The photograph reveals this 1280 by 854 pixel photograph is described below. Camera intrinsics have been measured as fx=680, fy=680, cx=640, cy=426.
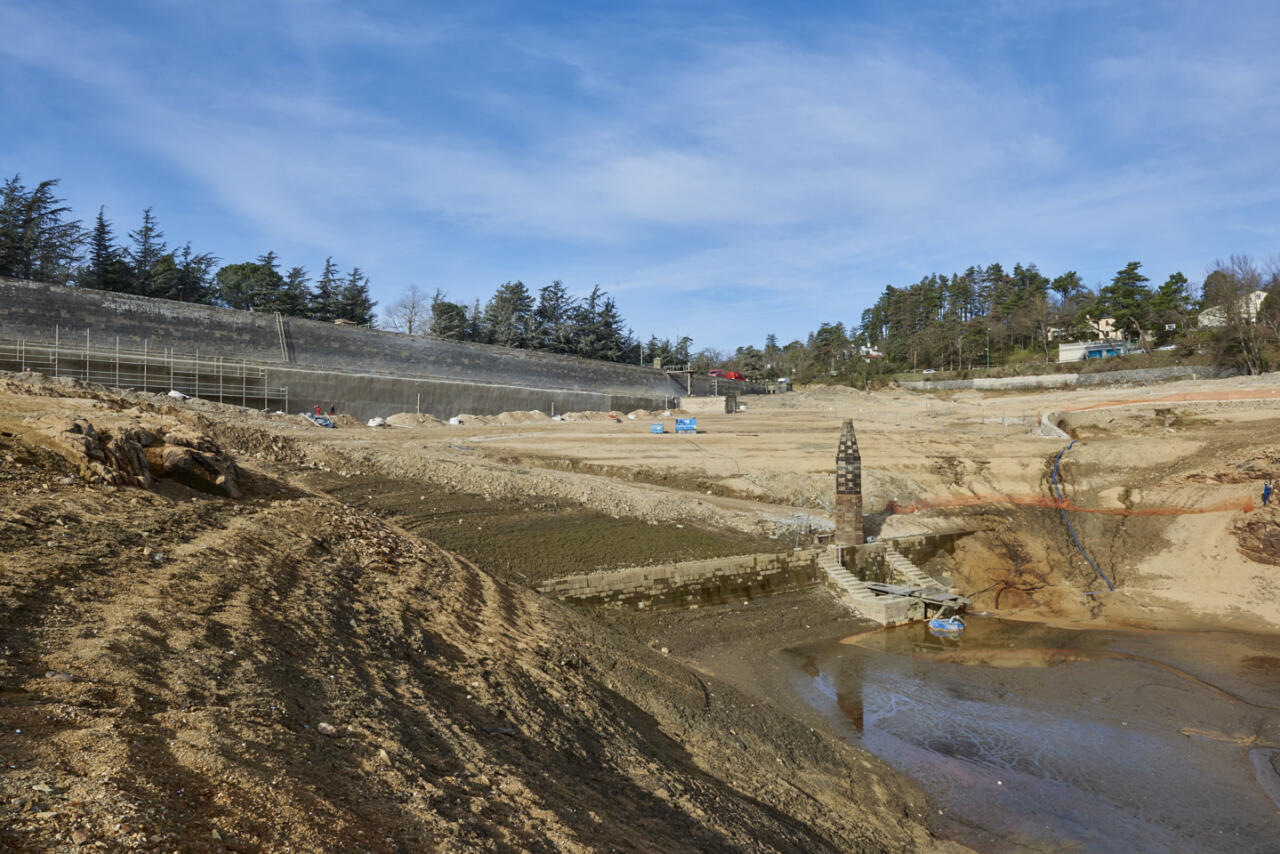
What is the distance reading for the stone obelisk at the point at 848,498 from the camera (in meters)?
18.8

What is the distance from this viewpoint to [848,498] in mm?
18906

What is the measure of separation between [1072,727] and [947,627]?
4.96 m

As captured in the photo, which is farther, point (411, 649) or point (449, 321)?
point (449, 321)

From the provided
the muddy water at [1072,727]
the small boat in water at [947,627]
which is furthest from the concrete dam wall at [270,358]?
the small boat in water at [947,627]

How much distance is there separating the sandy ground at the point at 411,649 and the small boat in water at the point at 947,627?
2.13m

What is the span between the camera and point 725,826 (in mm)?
6316

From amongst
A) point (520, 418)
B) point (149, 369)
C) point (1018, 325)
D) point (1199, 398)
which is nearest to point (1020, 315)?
point (1018, 325)

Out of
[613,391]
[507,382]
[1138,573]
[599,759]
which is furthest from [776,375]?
[599,759]

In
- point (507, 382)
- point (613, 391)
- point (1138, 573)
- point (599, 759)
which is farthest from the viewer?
point (613, 391)

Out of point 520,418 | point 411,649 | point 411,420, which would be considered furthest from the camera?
point 520,418

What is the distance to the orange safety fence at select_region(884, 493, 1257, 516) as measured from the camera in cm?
2030

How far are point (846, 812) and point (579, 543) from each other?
976cm

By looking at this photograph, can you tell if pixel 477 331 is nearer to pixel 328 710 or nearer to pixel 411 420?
pixel 411 420

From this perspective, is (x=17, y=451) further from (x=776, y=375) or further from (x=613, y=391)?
(x=776, y=375)
